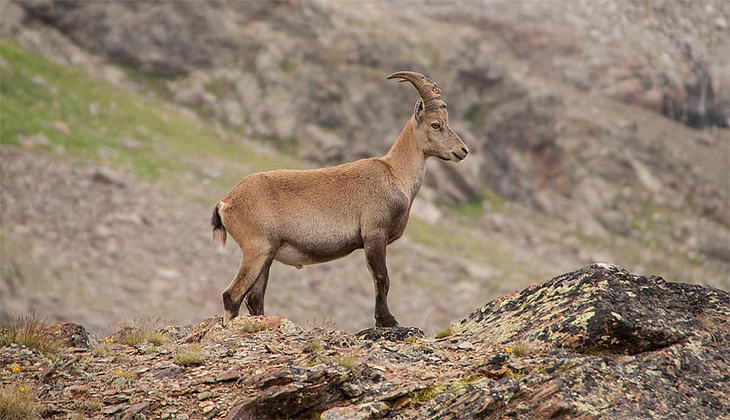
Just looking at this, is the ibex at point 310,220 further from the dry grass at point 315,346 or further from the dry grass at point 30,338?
the dry grass at point 30,338

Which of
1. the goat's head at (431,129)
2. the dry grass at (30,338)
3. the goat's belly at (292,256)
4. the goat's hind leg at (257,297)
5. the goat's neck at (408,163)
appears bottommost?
the dry grass at (30,338)

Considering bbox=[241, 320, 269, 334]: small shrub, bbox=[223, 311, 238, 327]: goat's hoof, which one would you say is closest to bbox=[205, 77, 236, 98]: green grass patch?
bbox=[223, 311, 238, 327]: goat's hoof

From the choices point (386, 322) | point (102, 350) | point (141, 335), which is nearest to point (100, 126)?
point (141, 335)

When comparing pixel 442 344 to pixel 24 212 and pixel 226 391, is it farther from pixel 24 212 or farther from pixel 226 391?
pixel 24 212

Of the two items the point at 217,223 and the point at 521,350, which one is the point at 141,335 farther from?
the point at 521,350

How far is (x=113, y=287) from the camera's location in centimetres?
3519

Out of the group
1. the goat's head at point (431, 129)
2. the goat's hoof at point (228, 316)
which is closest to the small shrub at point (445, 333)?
the goat's hoof at point (228, 316)

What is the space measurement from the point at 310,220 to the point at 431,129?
2469 millimetres

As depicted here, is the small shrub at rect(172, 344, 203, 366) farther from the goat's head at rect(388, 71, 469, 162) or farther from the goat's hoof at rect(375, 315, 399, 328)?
the goat's head at rect(388, 71, 469, 162)

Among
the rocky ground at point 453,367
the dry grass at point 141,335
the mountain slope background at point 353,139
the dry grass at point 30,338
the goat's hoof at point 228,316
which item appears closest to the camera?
the rocky ground at point 453,367

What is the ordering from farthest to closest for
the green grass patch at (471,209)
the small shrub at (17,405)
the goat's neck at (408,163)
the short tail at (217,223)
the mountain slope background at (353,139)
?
the green grass patch at (471,209) < the mountain slope background at (353,139) < the goat's neck at (408,163) < the short tail at (217,223) < the small shrub at (17,405)

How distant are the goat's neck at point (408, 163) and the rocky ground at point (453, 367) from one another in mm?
2379

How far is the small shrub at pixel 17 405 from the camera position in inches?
318

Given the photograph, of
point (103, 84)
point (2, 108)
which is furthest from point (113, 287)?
point (103, 84)
